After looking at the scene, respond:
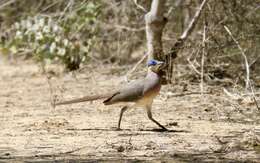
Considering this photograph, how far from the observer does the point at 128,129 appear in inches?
285

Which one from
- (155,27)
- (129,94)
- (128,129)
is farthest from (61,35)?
(129,94)

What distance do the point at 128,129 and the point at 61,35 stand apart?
4.84m

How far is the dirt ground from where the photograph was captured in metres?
5.90

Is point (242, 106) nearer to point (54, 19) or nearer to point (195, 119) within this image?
point (195, 119)

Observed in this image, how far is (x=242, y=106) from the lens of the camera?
8.77m

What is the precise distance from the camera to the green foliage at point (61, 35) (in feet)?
37.7

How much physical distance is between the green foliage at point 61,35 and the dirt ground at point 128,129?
2.71ft

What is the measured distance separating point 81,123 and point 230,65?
12.4 feet

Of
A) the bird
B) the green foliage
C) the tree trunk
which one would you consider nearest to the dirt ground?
the bird

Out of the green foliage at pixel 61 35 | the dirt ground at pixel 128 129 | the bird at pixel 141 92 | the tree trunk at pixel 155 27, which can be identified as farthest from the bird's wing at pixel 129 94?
the green foliage at pixel 61 35

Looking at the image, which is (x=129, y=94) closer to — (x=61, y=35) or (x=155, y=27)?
(x=155, y=27)

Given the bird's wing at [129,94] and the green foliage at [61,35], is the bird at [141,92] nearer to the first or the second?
the bird's wing at [129,94]

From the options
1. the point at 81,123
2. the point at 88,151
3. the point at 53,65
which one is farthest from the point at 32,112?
the point at 53,65

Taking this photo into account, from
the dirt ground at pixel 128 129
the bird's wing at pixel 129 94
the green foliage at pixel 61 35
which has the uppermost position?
the green foliage at pixel 61 35
